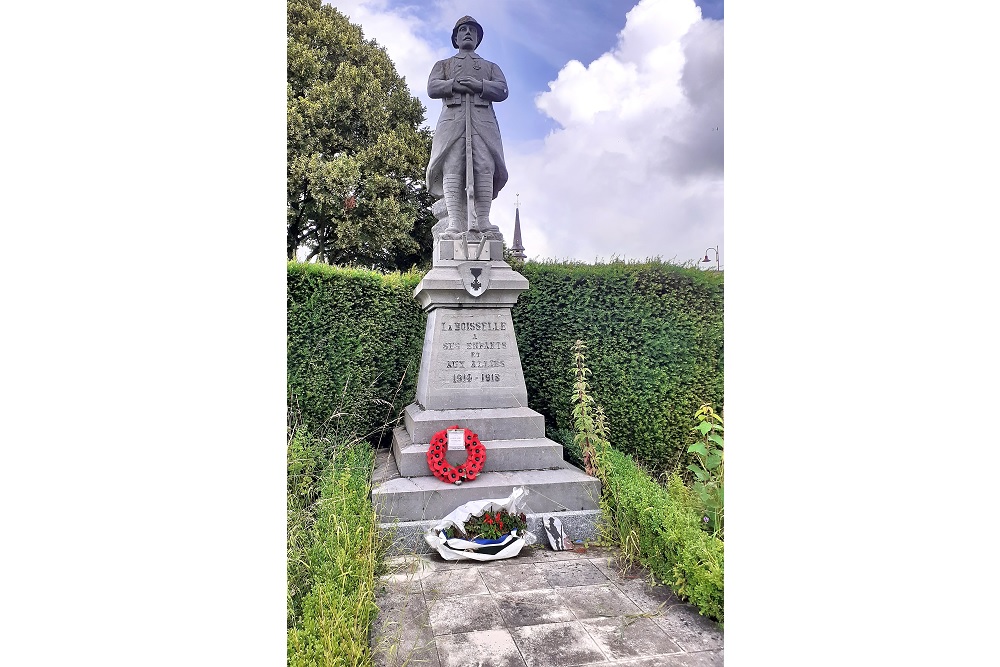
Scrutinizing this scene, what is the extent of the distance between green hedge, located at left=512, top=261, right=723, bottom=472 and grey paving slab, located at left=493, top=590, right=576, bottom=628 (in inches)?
116

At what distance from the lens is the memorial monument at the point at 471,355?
13.3ft

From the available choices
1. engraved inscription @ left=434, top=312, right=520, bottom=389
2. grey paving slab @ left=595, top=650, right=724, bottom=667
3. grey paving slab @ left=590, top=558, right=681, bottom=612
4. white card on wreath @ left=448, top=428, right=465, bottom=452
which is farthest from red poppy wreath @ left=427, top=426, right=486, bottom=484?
grey paving slab @ left=595, top=650, right=724, bottom=667

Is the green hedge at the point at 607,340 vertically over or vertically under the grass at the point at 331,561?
over

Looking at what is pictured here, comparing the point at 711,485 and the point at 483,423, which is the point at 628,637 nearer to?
the point at 711,485

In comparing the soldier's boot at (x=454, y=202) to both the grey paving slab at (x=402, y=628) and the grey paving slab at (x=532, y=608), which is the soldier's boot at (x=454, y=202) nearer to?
the grey paving slab at (x=402, y=628)

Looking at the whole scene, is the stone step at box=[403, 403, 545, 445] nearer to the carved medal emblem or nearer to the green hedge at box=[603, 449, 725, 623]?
the green hedge at box=[603, 449, 725, 623]

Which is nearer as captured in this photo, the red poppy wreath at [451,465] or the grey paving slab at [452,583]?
the grey paving slab at [452,583]

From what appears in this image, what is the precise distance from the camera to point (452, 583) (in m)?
3.11

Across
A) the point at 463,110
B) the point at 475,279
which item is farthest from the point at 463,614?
the point at 463,110

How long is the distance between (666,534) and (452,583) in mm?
1279

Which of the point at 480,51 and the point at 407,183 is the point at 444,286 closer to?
the point at 480,51

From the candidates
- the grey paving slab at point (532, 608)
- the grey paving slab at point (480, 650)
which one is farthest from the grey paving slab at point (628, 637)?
the grey paving slab at point (480, 650)

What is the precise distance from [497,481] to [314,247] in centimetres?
894

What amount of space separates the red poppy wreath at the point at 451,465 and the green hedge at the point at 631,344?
1833mm
